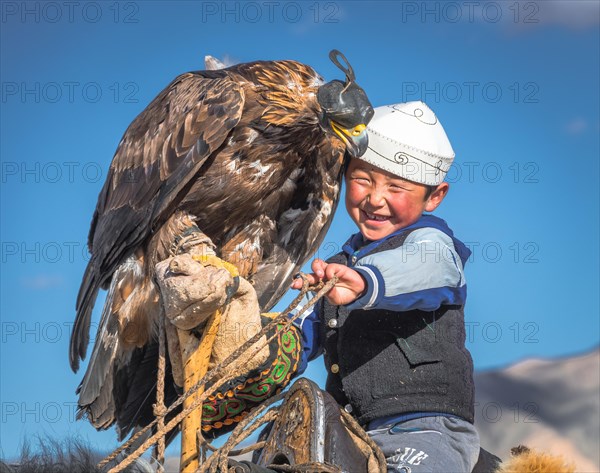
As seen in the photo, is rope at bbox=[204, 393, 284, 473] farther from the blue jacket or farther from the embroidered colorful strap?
the blue jacket

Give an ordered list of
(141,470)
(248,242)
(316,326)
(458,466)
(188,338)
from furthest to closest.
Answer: (248,242)
(316,326)
(188,338)
(458,466)
(141,470)

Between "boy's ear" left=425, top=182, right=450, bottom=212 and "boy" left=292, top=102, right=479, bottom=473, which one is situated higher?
"boy's ear" left=425, top=182, right=450, bottom=212

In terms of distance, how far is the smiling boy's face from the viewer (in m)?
3.58

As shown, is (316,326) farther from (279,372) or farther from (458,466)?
(458,466)

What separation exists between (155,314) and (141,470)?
1.24m

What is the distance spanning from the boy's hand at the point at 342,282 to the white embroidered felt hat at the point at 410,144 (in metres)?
0.61

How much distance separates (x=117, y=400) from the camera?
415cm

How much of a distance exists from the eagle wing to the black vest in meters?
1.09

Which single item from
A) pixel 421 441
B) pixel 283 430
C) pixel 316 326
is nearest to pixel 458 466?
pixel 421 441

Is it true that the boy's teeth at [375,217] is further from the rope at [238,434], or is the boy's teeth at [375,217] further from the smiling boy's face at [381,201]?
the rope at [238,434]

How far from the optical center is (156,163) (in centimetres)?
432

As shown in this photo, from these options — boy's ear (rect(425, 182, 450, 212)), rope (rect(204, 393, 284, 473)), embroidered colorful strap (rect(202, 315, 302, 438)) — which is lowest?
rope (rect(204, 393, 284, 473))

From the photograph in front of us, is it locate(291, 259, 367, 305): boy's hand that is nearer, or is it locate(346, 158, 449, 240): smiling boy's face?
locate(291, 259, 367, 305): boy's hand

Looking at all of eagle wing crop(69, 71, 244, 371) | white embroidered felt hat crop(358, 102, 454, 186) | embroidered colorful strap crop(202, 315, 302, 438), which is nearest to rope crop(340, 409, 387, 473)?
embroidered colorful strap crop(202, 315, 302, 438)
